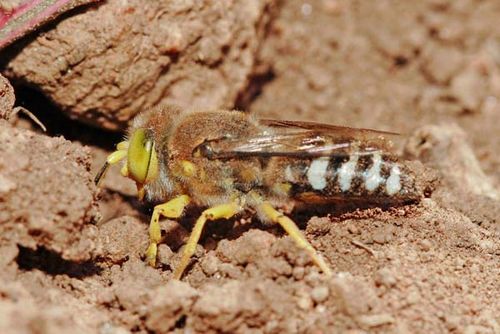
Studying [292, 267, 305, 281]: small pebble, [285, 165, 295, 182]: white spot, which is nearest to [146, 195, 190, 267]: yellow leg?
[285, 165, 295, 182]: white spot

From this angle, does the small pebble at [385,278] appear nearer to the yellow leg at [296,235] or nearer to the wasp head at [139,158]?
the yellow leg at [296,235]

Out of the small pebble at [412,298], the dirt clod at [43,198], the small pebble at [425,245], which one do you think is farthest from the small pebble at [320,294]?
the dirt clod at [43,198]

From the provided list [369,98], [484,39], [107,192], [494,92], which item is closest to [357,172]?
[107,192]

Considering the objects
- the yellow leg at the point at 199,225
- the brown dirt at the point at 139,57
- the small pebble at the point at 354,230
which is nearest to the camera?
the yellow leg at the point at 199,225

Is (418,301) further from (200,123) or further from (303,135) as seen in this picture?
(200,123)

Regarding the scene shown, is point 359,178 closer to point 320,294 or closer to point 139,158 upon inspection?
point 320,294

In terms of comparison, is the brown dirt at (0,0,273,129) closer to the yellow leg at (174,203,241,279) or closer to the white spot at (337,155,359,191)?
the yellow leg at (174,203,241,279)

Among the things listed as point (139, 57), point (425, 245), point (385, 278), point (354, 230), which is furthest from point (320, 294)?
point (139, 57)

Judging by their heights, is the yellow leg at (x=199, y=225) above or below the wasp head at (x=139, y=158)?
below
